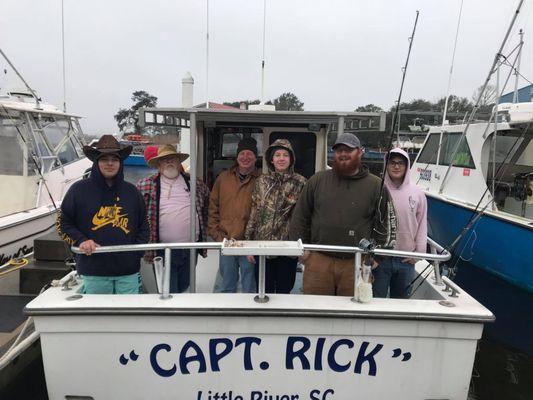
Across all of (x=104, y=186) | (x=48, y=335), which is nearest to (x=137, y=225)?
(x=104, y=186)

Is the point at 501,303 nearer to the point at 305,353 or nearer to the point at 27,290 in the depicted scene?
the point at 305,353

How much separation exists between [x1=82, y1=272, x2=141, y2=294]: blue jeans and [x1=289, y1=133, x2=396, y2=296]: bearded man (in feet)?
3.91

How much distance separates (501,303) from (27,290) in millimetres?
6401

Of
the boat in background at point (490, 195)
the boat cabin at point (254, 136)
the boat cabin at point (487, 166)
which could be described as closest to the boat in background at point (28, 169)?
the boat cabin at point (254, 136)

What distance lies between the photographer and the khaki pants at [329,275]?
9.32ft

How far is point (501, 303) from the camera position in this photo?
19.7 feet

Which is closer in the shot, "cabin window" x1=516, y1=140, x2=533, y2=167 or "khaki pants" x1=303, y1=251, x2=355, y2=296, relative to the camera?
"khaki pants" x1=303, y1=251, x2=355, y2=296

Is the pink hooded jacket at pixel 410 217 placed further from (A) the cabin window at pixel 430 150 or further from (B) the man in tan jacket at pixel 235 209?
(A) the cabin window at pixel 430 150

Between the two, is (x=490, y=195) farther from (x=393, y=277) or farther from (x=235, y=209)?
(x=235, y=209)

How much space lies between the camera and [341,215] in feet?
9.08

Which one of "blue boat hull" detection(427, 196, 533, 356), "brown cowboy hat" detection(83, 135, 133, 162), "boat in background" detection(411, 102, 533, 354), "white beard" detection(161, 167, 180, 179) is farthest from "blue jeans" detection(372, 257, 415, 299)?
"blue boat hull" detection(427, 196, 533, 356)

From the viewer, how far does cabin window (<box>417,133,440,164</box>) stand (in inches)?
348

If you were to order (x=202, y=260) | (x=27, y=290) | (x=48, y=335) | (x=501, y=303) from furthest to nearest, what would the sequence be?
(x=501, y=303)
(x=27, y=290)
(x=202, y=260)
(x=48, y=335)

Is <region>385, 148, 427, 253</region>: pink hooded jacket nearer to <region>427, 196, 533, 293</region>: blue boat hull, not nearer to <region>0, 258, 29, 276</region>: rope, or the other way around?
<region>427, 196, 533, 293</region>: blue boat hull
